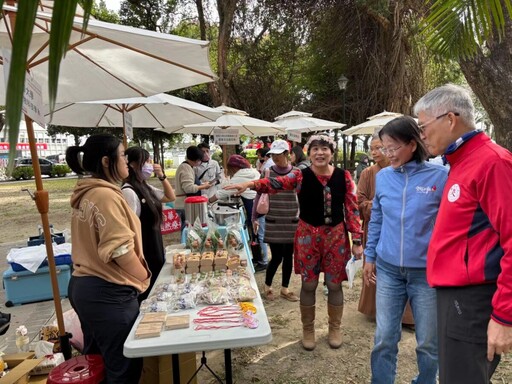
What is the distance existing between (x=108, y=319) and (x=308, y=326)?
1921mm

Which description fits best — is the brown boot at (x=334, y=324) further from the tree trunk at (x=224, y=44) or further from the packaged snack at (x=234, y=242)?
the tree trunk at (x=224, y=44)

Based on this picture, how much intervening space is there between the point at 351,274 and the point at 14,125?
2.76 meters

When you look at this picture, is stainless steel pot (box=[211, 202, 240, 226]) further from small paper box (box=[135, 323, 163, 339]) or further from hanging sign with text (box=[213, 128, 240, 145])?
hanging sign with text (box=[213, 128, 240, 145])

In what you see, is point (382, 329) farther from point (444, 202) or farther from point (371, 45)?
point (371, 45)

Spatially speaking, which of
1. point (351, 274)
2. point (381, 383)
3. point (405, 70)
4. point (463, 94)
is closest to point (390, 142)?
point (463, 94)

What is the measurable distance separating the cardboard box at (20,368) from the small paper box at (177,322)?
1094 millimetres

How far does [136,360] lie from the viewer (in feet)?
6.93

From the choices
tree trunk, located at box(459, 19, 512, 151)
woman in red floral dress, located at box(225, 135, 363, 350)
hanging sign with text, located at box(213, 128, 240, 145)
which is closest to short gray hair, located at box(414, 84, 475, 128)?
woman in red floral dress, located at box(225, 135, 363, 350)

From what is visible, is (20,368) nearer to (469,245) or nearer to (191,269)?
(191,269)

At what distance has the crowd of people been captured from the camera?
1.46 meters

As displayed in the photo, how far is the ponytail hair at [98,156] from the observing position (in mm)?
2098

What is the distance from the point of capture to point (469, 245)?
1.49 metres

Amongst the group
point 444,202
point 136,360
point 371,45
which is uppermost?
point 371,45

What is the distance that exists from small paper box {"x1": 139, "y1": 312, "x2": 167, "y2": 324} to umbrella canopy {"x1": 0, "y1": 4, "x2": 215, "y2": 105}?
1513 millimetres
